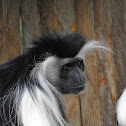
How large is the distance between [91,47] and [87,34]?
182 millimetres

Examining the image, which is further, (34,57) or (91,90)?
(91,90)

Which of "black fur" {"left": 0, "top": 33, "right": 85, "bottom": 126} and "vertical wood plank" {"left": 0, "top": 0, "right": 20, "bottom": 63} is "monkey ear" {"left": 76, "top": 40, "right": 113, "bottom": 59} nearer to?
"black fur" {"left": 0, "top": 33, "right": 85, "bottom": 126}

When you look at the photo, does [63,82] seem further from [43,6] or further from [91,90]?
[43,6]

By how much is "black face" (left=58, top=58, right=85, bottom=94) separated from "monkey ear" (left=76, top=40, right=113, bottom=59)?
109 millimetres

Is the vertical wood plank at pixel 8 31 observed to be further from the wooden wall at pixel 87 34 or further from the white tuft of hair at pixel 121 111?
the white tuft of hair at pixel 121 111

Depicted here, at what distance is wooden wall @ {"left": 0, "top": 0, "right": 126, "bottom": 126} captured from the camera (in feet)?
9.24

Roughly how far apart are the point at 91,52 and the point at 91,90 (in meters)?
0.34

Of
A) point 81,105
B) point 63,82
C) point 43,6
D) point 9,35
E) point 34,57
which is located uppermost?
point 43,6

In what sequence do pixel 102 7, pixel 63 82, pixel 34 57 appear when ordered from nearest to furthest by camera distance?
1. pixel 34 57
2. pixel 63 82
3. pixel 102 7

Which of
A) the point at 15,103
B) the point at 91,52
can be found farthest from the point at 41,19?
the point at 15,103

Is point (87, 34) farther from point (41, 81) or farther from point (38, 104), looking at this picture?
point (38, 104)

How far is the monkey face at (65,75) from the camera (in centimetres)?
253

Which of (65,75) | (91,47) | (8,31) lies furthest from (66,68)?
(8,31)

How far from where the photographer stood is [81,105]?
2.95 metres
